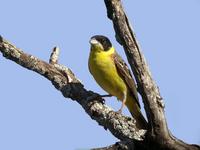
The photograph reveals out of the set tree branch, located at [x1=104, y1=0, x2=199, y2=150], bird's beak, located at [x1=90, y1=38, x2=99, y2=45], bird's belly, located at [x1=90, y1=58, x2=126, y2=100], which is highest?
bird's beak, located at [x1=90, y1=38, x2=99, y2=45]

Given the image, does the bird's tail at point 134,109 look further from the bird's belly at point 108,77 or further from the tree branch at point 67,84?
the tree branch at point 67,84

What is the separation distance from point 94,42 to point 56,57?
944 mm

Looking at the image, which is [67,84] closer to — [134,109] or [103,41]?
[134,109]

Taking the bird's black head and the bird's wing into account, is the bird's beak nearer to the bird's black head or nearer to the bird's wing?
the bird's black head

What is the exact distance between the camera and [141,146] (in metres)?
4.84

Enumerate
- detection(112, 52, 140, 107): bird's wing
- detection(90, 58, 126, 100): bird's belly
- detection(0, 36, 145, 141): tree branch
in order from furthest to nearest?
detection(90, 58, 126, 100): bird's belly, detection(112, 52, 140, 107): bird's wing, detection(0, 36, 145, 141): tree branch

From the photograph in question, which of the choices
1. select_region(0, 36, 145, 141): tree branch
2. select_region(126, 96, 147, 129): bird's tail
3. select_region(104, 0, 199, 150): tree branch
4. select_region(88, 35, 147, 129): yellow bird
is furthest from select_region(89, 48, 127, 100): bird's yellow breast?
select_region(104, 0, 199, 150): tree branch

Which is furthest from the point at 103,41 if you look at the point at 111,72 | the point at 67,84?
the point at 67,84

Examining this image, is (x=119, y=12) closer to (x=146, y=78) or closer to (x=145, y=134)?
(x=146, y=78)

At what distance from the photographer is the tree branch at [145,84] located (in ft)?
14.3

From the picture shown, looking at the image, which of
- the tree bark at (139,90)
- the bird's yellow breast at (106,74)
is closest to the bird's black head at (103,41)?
the bird's yellow breast at (106,74)

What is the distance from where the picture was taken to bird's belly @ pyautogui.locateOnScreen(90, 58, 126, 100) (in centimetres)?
622

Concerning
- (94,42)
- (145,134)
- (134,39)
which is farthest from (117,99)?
(134,39)

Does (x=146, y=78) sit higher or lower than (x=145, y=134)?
higher
